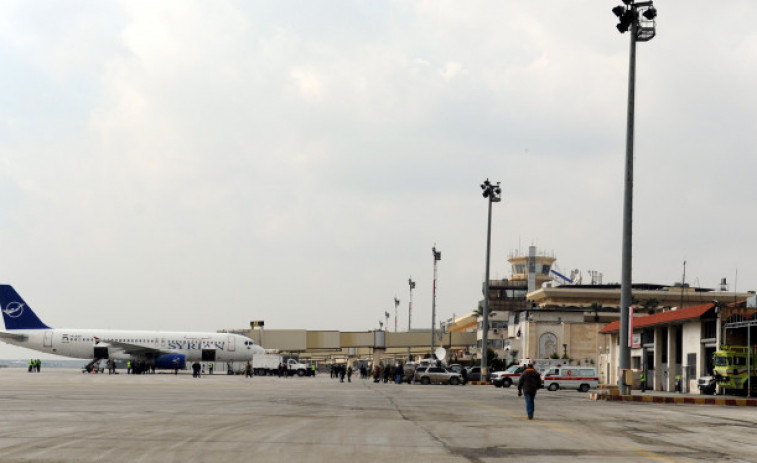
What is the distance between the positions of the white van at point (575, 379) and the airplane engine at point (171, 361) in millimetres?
41170

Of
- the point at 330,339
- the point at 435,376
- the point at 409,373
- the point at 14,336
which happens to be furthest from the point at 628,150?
the point at 330,339

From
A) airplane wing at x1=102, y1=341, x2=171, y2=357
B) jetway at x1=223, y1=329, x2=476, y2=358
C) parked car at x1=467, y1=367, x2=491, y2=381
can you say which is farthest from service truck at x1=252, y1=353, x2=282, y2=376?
jetway at x1=223, y1=329, x2=476, y2=358

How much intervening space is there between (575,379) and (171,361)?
4325cm

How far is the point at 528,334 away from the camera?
301 ft

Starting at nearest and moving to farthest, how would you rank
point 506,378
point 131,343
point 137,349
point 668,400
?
point 668,400
point 506,378
point 137,349
point 131,343

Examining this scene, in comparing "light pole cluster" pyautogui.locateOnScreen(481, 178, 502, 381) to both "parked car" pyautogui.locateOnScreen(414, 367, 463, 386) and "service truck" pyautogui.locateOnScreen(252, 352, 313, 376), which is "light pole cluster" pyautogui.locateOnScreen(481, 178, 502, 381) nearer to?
"parked car" pyautogui.locateOnScreen(414, 367, 463, 386)

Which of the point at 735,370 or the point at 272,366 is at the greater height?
the point at 735,370

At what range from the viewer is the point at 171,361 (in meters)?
85.9

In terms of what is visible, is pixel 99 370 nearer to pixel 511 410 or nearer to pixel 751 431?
pixel 511 410

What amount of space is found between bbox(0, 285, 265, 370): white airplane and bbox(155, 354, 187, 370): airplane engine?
0.41 ft

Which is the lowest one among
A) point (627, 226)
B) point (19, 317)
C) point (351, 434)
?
point (351, 434)

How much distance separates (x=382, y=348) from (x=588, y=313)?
33.3 m

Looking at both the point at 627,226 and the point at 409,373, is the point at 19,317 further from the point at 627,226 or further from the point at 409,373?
the point at 627,226

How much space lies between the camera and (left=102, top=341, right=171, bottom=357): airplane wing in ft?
283
